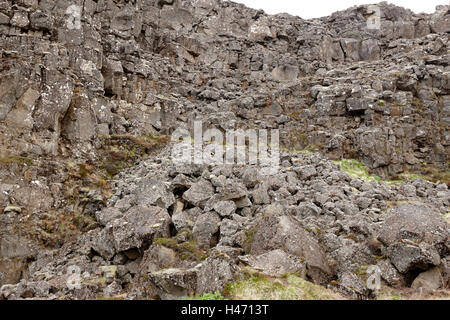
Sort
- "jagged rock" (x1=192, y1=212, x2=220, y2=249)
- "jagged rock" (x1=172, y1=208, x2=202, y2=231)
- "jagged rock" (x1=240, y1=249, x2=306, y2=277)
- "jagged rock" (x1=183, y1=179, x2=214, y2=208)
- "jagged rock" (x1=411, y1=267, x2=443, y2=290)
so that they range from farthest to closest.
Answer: "jagged rock" (x1=183, y1=179, x2=214, y2=208)
"jagged rock" (x1=172, y1=208, x2=202, y2=231)
"jagged rock" (x1=192, y1=212, x2=220, y2=249)
"jagged rock" (x1=240, y1=249, x2=306, y2=277)
"jagged rock" (x1=411, y1=267, x2=443, y2=290)

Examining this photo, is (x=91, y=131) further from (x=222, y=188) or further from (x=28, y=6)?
(x=28, y=6)

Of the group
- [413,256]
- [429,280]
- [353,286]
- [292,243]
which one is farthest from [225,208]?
[429,280]

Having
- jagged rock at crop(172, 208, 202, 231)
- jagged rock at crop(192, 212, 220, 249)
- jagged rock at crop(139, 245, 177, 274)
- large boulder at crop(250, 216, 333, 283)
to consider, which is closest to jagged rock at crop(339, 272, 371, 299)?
large boulder at crop(250, 216, 333, 283)

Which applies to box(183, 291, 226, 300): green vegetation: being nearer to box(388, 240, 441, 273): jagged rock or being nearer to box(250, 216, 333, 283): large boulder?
box(250, 216, 333, 283): large boulder

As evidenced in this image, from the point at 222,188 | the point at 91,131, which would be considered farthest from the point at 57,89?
the point at 222,188

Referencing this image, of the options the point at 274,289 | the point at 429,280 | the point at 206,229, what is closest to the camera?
the point at 274,289

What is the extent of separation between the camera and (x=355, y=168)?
72.1 feet

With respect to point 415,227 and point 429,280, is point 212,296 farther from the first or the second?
point 415,227

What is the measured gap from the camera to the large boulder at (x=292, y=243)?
34.2 ft

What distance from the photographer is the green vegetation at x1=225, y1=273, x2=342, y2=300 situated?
8.41m
